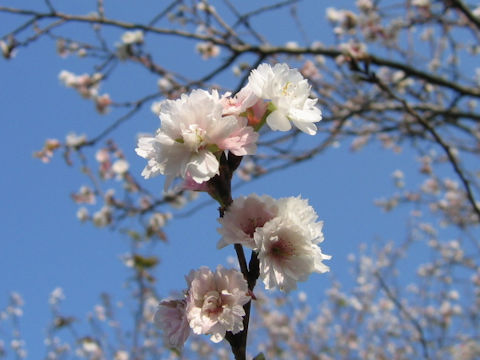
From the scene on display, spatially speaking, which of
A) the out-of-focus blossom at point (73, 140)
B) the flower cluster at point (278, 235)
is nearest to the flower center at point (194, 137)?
the flower cluster at point (278, 235)

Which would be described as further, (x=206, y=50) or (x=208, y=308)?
(x=206, y=50)

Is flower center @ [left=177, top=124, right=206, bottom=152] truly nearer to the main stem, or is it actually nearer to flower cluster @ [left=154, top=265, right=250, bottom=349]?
the main stem

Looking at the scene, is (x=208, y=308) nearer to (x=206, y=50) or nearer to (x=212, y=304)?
(x=212, y=304)

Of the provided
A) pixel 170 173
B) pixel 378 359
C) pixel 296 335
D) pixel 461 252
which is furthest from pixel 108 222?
pixel 461 252

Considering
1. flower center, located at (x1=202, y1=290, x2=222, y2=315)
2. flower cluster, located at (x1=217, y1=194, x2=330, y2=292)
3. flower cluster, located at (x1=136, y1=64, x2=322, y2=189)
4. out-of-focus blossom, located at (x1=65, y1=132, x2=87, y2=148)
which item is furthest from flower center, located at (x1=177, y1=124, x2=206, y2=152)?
out-of-focus blossom, located at (x1=65, y1=132, x2=87, y2=148)

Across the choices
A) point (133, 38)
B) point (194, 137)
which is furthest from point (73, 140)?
point (194, 137)

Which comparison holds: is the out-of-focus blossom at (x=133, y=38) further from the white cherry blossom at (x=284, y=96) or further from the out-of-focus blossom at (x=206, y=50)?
the white cherry blossom at (x=284, y=96)
